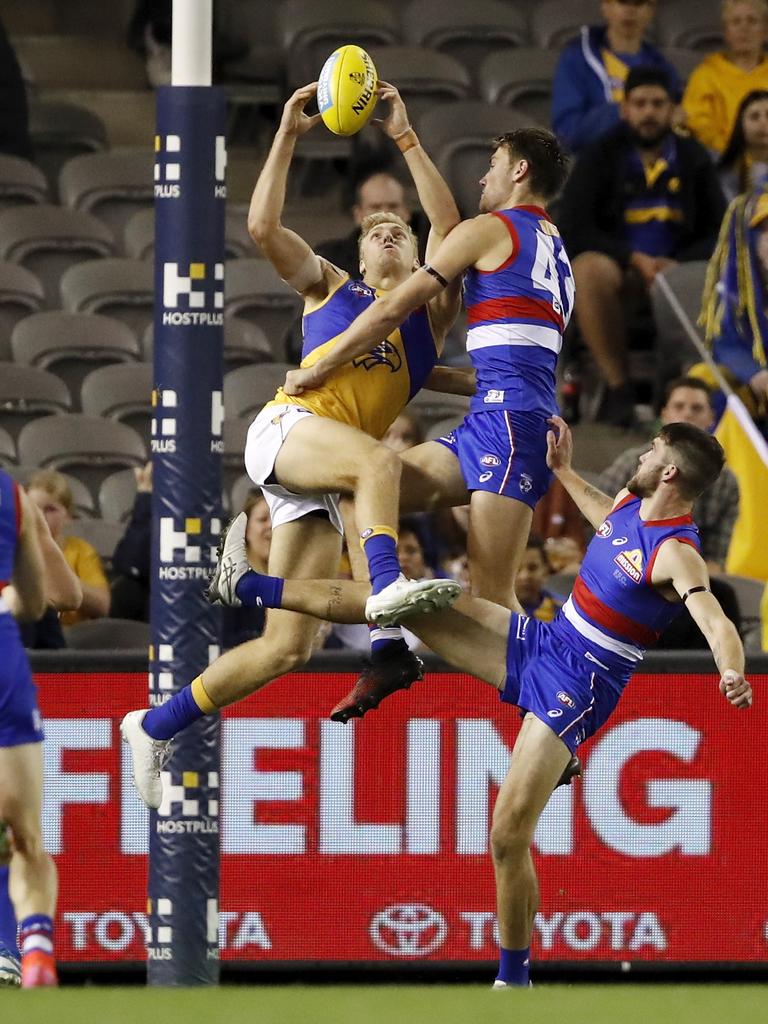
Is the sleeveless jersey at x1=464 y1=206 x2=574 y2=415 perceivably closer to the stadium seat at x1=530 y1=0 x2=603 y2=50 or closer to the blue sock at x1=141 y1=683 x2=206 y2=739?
the blue sock at x1=141 y1=683 x2=206 y2=739

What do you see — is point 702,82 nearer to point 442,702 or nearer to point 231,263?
point 231,263

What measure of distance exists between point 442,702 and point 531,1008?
3496 millimetres

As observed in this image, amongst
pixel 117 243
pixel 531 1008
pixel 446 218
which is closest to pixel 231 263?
pixel 117 243

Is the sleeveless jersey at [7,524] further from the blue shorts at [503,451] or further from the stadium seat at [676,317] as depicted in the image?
the stadium seat at [676,317]

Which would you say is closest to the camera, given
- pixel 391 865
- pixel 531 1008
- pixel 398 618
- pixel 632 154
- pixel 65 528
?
pixel 531 1008

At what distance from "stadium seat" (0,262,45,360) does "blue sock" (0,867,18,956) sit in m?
5.19

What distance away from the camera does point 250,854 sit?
9.41 m

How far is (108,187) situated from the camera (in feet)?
44.3

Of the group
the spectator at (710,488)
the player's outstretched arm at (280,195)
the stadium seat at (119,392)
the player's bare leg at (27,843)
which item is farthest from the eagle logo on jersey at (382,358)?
the stadium seat at (119,392)

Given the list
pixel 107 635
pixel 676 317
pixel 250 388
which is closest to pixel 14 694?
pixel 107 635

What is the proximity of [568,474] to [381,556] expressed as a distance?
974 mm

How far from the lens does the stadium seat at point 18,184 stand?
13.4 meters

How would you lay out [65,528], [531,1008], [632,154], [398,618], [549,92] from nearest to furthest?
1. [531,1008]
2. [398,618]
3. [65,528]
4. [632,154]
5. [549,92]

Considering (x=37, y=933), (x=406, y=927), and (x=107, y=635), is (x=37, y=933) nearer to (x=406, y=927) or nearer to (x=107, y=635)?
(x=406, y=927)
